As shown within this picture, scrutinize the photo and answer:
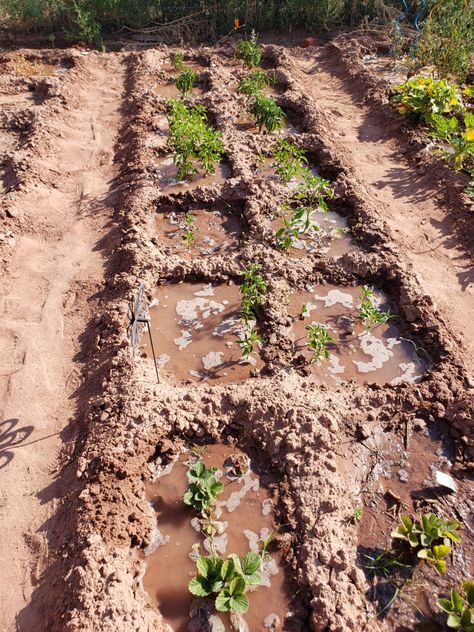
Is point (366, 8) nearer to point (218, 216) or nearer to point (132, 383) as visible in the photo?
point (218, 216)

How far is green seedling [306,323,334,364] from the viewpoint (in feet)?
13.0

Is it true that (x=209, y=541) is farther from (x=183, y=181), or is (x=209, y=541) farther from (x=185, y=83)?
(x=185, y=83)

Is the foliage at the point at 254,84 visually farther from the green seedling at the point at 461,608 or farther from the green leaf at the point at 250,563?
the green seedling at the point at 461,608

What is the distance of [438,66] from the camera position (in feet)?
25.9

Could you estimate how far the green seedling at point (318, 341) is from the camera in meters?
3.97

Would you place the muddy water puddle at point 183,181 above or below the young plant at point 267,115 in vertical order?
below

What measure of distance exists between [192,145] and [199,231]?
52.0 inches

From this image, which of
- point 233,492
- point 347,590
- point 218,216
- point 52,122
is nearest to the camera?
point 347,590

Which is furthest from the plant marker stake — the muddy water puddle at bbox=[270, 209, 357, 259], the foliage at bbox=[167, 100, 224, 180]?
the foliage at bbox=[167, 100, 224, 180]

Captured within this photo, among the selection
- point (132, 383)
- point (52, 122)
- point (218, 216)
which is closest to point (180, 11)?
point (52, 122)

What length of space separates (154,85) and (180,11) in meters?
3.12

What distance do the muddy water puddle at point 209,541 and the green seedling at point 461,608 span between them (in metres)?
0.90

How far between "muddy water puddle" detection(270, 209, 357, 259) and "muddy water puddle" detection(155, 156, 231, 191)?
1187 millimetres

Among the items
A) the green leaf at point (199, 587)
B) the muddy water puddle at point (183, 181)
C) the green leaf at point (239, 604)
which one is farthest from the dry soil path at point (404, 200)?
the green leaf at point (199, 587)
